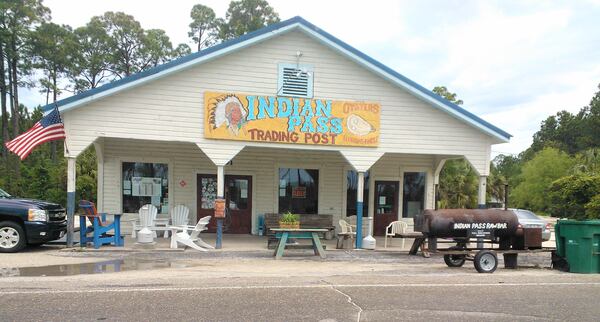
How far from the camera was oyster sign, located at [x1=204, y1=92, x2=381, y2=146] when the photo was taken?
11578mm

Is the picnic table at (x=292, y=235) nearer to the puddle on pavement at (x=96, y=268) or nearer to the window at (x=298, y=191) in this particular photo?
the puddle on pavement at (x=96, y=268)

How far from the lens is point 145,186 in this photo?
46.7 ft

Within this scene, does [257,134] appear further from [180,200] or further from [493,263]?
[493,263]

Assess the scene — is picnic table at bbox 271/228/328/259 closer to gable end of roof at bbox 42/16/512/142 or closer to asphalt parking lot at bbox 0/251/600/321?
asphalt parking lot at bbox 0/251/600/321

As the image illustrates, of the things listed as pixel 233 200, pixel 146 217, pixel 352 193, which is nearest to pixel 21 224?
pixel 146 217

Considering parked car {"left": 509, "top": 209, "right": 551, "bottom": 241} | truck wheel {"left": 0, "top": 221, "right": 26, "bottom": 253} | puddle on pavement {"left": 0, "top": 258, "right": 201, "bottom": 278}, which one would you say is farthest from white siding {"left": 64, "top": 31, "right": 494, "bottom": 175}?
parked car {"left": 509, "top": 209, "right": 551, "bottom": 241}

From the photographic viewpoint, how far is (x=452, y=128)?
13.0m

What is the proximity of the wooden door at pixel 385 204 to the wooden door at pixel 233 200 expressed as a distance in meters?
4.51

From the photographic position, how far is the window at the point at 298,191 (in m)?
15.1

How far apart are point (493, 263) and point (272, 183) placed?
7.64 m

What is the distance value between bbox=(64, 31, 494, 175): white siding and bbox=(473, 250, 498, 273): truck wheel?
4.08m

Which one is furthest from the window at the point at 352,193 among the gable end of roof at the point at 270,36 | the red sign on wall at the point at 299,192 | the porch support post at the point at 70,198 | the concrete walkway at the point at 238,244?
the porch support post at the point at 70,198

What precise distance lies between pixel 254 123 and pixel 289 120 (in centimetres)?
95

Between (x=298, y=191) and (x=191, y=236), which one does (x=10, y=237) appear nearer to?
(x=191, y=236)
